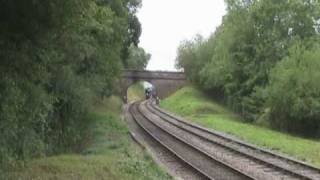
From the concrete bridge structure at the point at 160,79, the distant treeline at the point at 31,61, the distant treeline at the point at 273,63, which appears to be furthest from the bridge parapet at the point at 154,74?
the distant treeline at the point at 31,61

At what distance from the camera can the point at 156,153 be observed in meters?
28.8

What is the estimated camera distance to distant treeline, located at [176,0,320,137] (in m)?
45.2

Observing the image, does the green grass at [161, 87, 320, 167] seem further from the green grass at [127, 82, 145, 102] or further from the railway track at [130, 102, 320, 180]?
the green grass at [127, 82, 145, 102]

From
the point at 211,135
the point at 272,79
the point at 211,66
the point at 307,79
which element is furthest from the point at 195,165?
the point at 211,66

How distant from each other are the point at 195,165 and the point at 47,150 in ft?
17.8

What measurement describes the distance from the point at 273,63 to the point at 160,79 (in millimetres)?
60263

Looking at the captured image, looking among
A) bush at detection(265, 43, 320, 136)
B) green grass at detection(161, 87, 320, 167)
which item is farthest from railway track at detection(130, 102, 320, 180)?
bush at detection(265, 43, 320, 136)

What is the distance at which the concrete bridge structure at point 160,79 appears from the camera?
112375mm

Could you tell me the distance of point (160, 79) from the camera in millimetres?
115938

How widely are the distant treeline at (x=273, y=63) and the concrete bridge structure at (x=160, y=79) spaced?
132 feet

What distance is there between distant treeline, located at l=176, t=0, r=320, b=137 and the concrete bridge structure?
40.1 metres

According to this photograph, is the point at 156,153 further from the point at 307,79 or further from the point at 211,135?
the point at 307,79

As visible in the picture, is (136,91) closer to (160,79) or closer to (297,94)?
(160,79)

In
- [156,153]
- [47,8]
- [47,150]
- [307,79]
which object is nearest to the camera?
[47,8]
